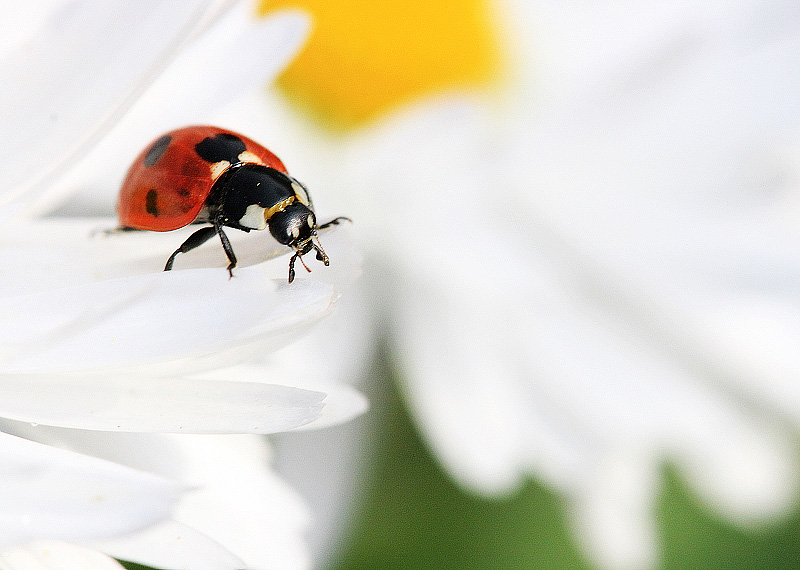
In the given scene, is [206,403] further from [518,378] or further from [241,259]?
[518,378]

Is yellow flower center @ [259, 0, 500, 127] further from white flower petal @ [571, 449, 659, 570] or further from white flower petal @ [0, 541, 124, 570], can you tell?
white flower petal @ [0, 541, 124, 570]

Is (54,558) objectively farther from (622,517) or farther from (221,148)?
(622,517)

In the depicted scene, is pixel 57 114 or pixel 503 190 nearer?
pixel 57 114

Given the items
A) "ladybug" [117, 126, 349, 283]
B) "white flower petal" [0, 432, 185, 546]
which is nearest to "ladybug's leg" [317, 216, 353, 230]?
"ladybug" [117, 126, 349, 283]

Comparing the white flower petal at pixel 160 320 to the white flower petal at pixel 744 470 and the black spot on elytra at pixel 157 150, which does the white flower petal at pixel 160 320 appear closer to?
the black spot on elytra at pixel 157 150

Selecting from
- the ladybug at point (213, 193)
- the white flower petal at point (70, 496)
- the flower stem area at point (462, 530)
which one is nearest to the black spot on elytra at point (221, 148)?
the ladybug at point (213, 193)

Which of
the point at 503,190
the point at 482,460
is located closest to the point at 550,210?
the point at 503,190
